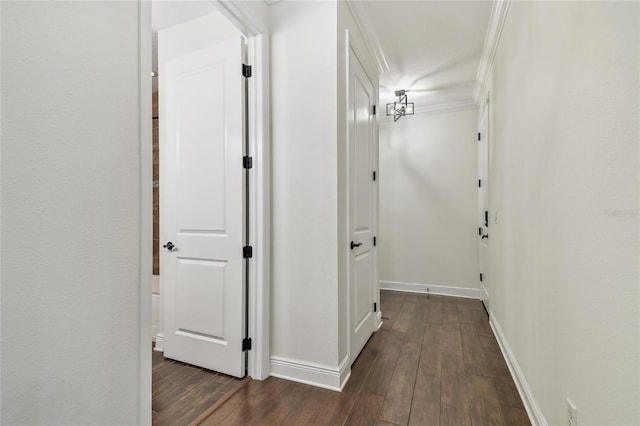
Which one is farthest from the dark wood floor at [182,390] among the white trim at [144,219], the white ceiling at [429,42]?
the white ceiling at [429,42]

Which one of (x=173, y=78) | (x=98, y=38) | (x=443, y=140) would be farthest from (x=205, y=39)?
(x=443, y=140)

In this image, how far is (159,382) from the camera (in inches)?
81.4

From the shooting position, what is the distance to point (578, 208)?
1115mm

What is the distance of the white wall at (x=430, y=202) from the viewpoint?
13.9 ft

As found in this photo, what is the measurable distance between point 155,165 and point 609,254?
323 centimetres

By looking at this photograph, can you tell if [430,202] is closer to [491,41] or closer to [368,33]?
[491,41]

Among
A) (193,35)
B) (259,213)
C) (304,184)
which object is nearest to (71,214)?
(259,213)

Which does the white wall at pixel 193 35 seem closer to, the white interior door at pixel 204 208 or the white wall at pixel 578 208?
the white interior door at pixel 204 208

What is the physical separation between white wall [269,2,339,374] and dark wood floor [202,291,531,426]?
24 centimetres

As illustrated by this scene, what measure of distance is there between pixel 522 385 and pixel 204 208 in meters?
2.41

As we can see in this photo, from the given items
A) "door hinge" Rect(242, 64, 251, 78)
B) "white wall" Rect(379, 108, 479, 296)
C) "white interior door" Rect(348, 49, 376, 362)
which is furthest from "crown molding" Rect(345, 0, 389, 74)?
"white wall" Rect(379, 108, 479, 296)

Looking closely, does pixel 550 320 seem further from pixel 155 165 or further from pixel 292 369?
pixel 155 165

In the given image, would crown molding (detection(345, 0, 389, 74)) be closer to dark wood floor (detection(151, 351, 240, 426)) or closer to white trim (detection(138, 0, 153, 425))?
white trim (detection(138, 0, 153, 425))

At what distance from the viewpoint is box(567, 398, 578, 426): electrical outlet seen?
112 centimetres
